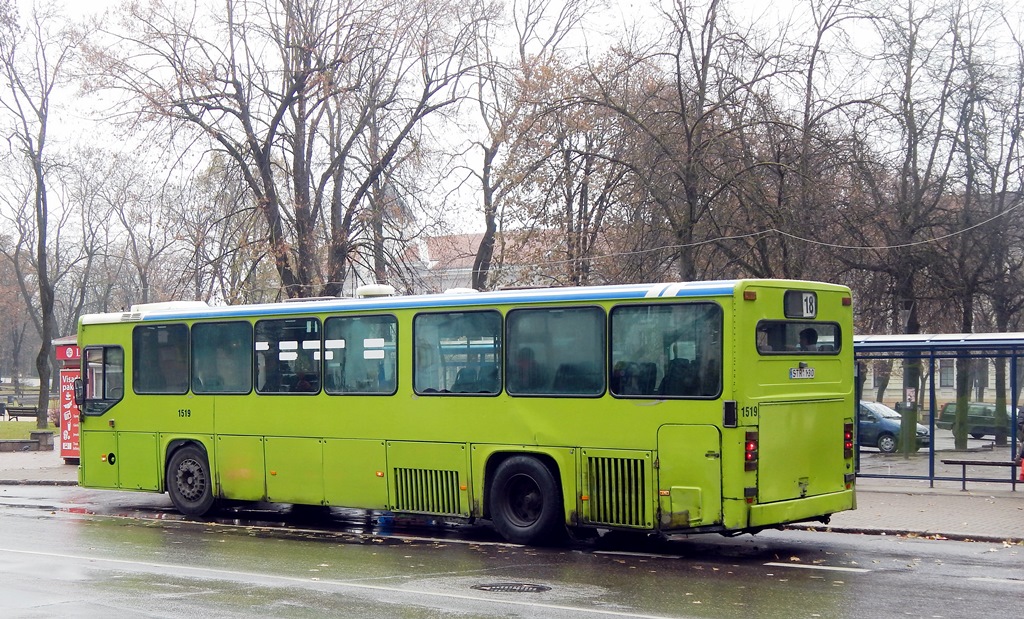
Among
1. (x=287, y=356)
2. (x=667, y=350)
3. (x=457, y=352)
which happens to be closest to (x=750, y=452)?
(x=667, y=350)

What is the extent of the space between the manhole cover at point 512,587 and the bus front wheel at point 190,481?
743 centimetres

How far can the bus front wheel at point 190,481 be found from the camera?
16.8 m

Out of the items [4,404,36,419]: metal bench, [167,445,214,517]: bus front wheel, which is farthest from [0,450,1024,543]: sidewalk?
[4,404,36,419]: metal bench

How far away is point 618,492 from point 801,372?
2.30 metres

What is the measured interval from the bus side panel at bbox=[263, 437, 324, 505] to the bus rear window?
20.2ft

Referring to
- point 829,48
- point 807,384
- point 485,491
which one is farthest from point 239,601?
point 829,48

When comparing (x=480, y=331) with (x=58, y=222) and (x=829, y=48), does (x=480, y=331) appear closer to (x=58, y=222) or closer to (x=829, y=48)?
(x=829, y=48)

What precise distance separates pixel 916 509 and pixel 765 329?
5869mm

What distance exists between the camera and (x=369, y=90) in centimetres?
3253

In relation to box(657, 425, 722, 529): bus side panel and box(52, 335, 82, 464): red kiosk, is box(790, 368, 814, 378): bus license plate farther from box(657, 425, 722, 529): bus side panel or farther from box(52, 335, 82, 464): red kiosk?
box(52, 335, 82, 464): red kiosk

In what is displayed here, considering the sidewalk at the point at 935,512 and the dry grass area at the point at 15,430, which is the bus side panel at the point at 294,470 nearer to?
the sidewalk at the point at 935,512

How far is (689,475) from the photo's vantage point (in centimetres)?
1188

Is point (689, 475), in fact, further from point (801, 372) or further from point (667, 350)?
point (801, 372)

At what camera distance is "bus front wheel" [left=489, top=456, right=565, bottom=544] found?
13.0 m
